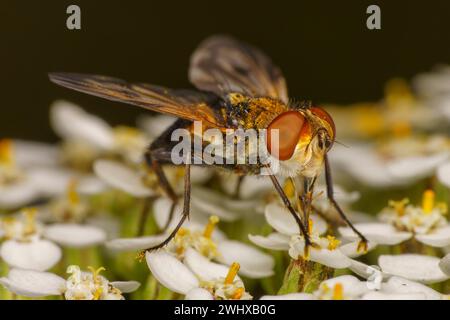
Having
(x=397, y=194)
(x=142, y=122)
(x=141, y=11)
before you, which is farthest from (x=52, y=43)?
(x=397, y=194)

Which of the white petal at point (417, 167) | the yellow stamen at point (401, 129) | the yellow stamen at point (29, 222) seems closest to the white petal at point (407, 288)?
the white petal at point (417, 167)

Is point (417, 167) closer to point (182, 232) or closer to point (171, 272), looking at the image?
point (182, 232)

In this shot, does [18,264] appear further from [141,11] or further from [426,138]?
[141,11]

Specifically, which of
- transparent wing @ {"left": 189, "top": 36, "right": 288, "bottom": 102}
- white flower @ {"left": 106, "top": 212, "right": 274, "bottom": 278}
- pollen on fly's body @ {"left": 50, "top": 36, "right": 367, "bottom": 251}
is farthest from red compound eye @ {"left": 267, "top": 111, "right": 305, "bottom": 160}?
transparent wing @ {"left": 189, "top": 36, "right": 288, "bottom": 102}

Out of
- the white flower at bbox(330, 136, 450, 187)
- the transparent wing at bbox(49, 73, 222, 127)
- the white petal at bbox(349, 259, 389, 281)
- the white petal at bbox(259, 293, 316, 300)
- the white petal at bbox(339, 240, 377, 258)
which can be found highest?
the transparent wing at bbox(49, 73, 222, 127)

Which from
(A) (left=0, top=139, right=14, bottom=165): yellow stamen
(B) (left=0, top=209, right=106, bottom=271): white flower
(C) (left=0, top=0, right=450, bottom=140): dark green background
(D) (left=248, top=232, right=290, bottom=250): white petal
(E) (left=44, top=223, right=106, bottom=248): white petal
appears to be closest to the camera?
(D) (left=248, top=232, right=290, bottom=250): white petal

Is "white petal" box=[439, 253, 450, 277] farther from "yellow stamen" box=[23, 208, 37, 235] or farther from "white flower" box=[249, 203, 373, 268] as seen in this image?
"yellow stamen" box=[23, 208, 37, 235]
